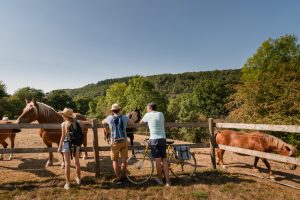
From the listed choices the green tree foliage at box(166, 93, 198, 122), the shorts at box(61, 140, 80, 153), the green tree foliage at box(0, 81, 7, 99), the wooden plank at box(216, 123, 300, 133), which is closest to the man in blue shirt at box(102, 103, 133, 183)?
the shorts at box(61, 140, 80, 153)

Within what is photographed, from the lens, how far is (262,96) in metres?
15.8

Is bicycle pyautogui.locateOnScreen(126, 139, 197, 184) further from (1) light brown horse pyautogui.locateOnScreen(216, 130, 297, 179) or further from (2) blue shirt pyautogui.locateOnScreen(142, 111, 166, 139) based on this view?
(1) light brown horse pyautogui.locateOnScreen(216, 130, 297, 179)

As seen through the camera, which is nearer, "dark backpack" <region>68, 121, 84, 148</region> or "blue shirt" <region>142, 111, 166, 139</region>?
"dark backpack" <region>68, 121, 84, 148</region>

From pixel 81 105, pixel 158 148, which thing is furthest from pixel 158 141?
pixel 81 105

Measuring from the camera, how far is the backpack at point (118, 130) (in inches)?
227

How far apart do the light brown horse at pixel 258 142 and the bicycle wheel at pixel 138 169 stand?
114 inches

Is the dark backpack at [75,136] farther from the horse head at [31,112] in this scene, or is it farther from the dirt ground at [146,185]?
the horse head at [31,112]

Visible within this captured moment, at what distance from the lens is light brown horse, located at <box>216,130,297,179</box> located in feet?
22.2

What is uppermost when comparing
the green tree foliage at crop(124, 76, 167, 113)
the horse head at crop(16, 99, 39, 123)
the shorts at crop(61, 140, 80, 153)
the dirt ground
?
the green tree foliage at crop(124, 76, 167, 113)

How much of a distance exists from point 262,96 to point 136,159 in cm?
1256

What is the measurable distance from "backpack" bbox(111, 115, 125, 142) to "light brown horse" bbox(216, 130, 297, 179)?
4.00 meters

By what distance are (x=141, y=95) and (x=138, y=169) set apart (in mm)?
35086

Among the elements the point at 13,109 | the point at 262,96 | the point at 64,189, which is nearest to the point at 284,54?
the point at 262,96

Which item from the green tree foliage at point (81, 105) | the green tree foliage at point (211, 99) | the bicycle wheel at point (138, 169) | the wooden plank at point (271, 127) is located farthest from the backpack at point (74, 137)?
the green tree foliage at point (81, 105)
